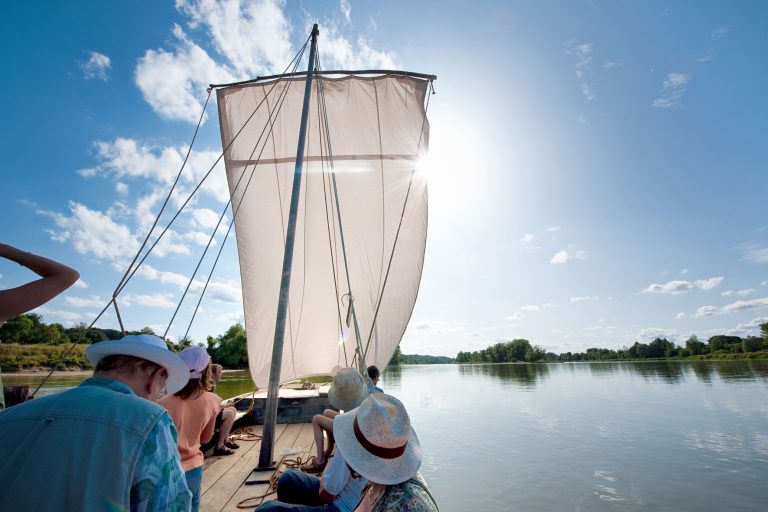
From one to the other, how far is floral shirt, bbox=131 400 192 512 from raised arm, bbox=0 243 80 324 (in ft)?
3.92

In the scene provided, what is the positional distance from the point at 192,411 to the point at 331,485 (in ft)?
4.19

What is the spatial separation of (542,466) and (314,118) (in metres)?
12.8

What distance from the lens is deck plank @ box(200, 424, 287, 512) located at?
3.43m

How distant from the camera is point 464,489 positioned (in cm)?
995

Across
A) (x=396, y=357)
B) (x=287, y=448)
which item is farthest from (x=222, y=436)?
(x=396, y=357)

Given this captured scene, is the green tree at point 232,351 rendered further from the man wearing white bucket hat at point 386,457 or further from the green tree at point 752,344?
the green tree at point 752,344

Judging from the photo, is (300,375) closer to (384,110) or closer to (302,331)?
(302,331)

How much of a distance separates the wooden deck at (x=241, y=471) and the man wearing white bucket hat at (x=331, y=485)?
2.69 feet

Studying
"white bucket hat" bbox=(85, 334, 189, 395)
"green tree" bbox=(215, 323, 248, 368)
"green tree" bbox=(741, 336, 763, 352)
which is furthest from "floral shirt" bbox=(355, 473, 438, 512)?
"green tree" bbox=(741, 336, 763, 352)

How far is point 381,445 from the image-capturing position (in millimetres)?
1868

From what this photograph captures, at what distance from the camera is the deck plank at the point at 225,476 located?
3.43 metres

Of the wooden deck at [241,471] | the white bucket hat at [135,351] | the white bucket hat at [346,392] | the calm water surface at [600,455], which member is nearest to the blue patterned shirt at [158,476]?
the white bucket hat at [135,351]

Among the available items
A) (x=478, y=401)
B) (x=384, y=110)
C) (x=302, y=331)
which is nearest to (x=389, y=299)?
(x=302, y=331)

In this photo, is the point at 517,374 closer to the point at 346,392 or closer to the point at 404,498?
the point at 346,392
